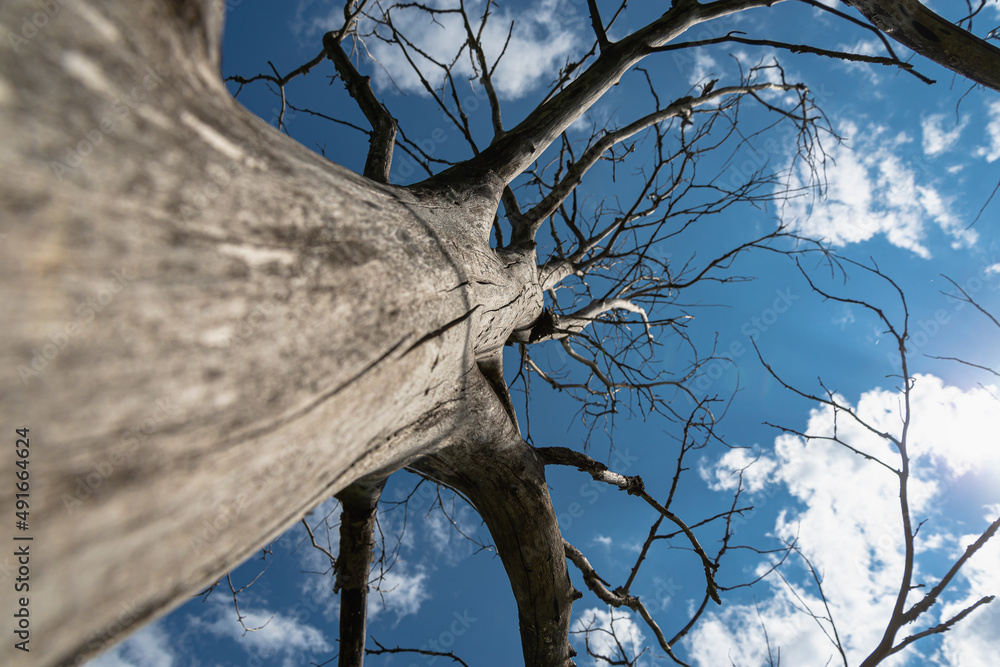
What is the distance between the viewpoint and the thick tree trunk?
13.0 inches

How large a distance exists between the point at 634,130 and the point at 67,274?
250cm

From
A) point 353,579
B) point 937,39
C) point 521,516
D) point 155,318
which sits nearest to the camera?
point 155,318

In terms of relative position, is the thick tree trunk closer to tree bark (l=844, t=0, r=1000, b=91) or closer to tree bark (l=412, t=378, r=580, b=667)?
tree bark (l=412, t=378, r=580, b=667)

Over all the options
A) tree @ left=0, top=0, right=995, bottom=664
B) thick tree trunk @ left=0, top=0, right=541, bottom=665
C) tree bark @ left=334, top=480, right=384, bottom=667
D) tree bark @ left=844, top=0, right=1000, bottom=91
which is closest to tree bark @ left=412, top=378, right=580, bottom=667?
tree bark @ left=334, top=480, right=384, bottom=667

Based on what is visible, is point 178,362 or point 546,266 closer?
point 178,362

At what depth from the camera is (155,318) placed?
0.39 meters

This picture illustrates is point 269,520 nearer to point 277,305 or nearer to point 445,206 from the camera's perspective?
point 277,305

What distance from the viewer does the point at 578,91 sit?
5.88 feet

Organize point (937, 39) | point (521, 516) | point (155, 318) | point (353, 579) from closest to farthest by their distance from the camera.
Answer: point (155, 318) → point (937, 39) → point (521, 516) → point (353, 579)

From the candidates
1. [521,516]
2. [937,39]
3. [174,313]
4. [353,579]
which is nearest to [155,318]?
[174,313]

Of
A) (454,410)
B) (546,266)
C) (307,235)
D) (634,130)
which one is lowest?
(307,235)

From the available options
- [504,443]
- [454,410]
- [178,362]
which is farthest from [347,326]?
[504,443]

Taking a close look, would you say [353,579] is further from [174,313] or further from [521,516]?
[174,313]

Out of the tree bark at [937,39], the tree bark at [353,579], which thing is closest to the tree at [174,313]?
the tree bark at [353,579]
